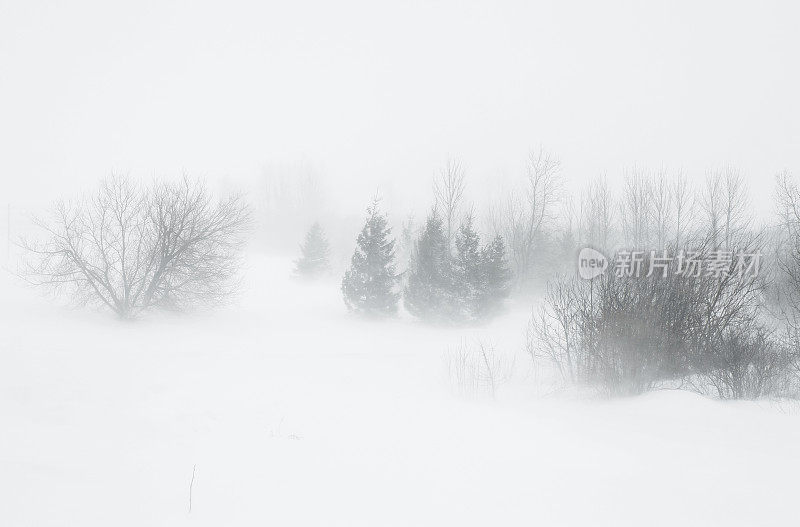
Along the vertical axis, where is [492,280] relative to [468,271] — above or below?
below

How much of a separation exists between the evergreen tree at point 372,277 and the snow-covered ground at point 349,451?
533 inches

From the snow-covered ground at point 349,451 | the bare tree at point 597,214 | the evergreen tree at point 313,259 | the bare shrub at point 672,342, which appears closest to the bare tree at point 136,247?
the snow-covered ground at point 349,451

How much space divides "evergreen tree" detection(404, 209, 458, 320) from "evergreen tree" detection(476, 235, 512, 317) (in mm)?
1910

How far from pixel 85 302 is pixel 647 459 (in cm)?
2017

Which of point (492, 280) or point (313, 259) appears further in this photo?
point (313, 259)

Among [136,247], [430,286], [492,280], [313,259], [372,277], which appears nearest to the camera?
[136,247]

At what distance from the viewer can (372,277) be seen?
25.6 meters

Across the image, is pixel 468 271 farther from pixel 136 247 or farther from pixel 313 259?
pixel 136 247

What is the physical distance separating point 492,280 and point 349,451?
70.6 feet

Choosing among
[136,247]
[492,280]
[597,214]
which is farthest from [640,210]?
[136,247]

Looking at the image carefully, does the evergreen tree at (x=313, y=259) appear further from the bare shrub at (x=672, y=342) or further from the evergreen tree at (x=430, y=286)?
the bare shrub at (x=672, y=342)

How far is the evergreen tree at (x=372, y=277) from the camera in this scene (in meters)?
25.4

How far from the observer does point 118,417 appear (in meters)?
6.79

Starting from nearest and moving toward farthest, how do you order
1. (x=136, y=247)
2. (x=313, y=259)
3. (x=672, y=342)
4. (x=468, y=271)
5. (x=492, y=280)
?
(x=672, y=342) < (x=136, y=247) < (x=468, y=271) < (x=492, y=280) < (x=313, y=259)
